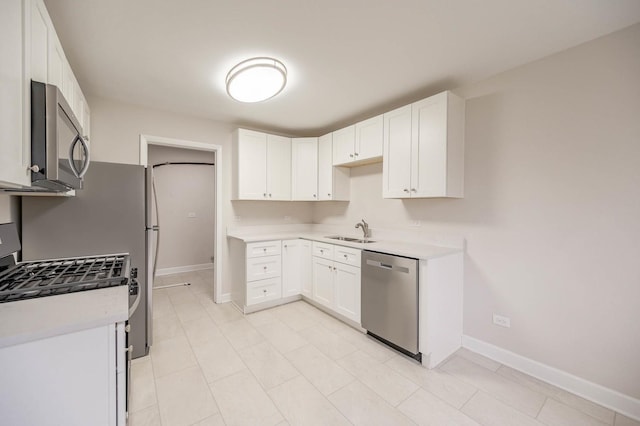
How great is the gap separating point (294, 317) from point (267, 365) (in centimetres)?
93

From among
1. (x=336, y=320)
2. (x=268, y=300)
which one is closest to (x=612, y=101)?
(x=336, y=320)

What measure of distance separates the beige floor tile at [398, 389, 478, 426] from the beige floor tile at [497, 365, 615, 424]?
70 cm

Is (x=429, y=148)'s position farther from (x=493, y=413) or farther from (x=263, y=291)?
(x=263, y=291)

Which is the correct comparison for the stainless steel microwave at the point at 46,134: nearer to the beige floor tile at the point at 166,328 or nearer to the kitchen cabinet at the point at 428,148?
the beige floor tile at the point at 166,328

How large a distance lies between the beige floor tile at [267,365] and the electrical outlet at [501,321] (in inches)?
69.1

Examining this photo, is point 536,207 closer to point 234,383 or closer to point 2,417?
point 234,383

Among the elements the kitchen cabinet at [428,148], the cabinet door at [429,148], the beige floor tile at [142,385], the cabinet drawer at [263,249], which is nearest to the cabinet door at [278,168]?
the cabinet drawer at [263,249]

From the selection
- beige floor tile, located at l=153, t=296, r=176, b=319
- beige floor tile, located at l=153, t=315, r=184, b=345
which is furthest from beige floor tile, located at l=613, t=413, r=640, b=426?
beige floor tile, located at l=153, t=296, r=176, b=319

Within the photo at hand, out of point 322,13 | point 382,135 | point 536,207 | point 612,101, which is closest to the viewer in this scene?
point 322,13

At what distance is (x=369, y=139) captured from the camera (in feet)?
9.92

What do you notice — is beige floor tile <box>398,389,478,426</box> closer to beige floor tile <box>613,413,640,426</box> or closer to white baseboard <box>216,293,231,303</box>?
beige floor tile <box>613,413,640,426</box>

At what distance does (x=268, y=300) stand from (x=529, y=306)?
2656 mm

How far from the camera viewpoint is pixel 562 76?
194cm

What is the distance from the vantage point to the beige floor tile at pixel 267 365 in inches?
77.9
